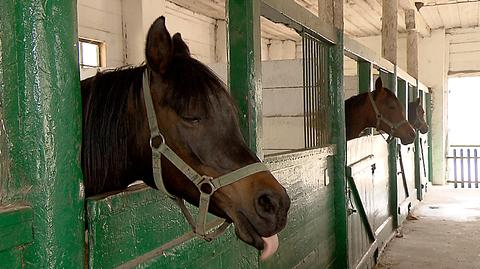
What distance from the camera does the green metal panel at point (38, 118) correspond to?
85 cm

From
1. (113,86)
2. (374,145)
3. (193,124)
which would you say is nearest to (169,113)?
(193,124)

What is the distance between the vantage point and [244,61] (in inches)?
65.2

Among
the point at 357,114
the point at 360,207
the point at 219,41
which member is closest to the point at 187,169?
the point at 360,207

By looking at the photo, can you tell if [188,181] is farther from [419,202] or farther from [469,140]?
[469,140]

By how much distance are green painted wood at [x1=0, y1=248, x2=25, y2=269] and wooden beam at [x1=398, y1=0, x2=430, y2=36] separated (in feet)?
20.9

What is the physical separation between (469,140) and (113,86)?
1491 cm

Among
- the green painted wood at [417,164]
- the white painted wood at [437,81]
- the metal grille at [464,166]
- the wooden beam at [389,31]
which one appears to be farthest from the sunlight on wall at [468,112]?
the wooden beam at [389,31]

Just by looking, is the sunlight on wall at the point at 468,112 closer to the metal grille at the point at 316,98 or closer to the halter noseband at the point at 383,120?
the halter noseband at the point at 383,120

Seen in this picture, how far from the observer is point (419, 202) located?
21.5 feet

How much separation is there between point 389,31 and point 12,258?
4.98m

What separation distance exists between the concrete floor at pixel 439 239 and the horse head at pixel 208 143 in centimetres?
300

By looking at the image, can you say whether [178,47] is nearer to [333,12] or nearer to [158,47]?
[158,47]

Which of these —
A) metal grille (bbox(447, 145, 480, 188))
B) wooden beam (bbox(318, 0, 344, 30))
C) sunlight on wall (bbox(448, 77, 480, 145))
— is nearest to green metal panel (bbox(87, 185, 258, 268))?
wooden beam (bbox(318, 0, 344, 30))

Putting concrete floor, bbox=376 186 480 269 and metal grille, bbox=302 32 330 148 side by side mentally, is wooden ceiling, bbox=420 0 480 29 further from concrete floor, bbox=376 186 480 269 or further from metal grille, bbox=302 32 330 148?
metal grille, bbox=302 32 330 148
